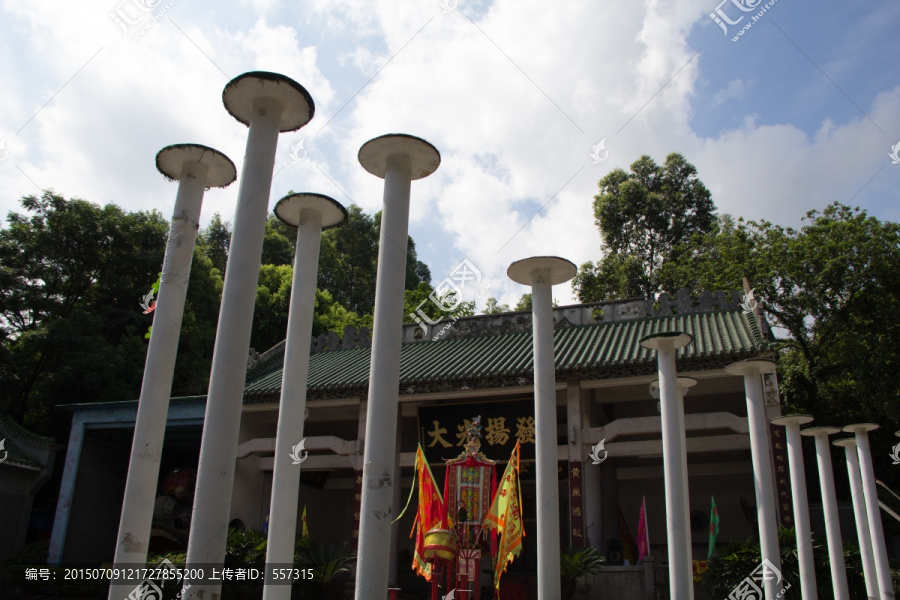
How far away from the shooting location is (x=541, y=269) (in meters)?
8.98

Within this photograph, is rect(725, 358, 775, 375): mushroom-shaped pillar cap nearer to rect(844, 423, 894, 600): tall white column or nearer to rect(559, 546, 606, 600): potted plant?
rect(844, 423, 894, 600): tall white column

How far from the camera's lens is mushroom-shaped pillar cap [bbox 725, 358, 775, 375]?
850 centimetres

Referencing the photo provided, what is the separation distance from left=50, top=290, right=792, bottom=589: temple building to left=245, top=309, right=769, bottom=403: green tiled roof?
1.6 inches

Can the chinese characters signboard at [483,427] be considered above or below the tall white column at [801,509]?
above

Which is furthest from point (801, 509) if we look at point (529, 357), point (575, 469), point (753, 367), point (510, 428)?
point (529, 357)

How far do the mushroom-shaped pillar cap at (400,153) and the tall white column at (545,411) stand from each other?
220 cm

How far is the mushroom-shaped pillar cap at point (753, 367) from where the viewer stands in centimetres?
850

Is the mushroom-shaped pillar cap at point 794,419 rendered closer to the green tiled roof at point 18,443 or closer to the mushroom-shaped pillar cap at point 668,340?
the mushroom-shaped pillar cap at point 668,340

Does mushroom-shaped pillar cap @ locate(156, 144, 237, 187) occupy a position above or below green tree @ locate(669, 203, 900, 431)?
below

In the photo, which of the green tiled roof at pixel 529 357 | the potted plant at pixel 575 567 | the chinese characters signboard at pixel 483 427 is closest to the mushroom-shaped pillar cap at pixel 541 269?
the green tiled roof at pixel 529 357

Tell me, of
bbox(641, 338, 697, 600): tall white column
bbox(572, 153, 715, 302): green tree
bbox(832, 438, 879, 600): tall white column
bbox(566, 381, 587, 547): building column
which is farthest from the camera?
bbox(572, 153, 715, 302): green tree

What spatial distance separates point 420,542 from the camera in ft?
34.4

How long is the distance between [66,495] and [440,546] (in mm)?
11423

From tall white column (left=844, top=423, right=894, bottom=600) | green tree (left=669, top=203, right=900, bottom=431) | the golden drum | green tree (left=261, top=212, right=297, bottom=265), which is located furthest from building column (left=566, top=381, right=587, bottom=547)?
green tree (left=261, top=212, right=297, bottom=265)
